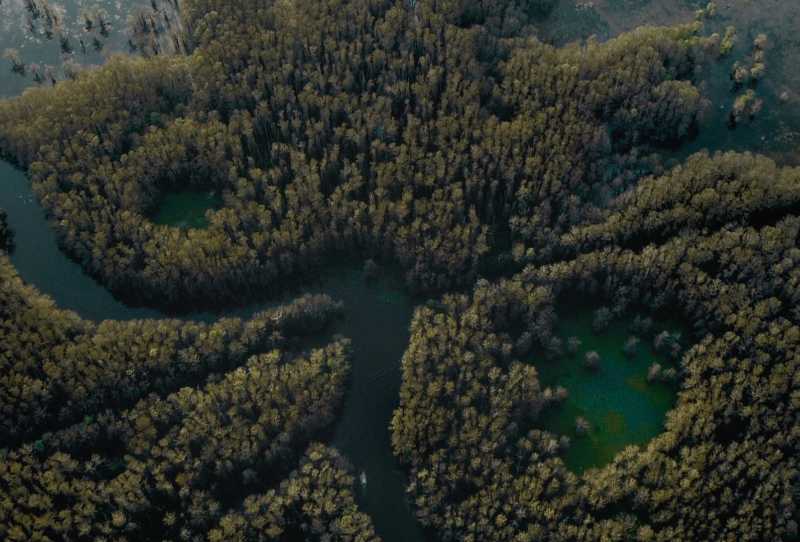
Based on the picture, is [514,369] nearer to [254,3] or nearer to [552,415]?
[552,415]

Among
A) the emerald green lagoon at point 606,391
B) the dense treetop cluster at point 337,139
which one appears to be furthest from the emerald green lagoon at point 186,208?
the emerald green lagoon at point 606,391

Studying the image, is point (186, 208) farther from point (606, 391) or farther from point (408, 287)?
point (606, 391)

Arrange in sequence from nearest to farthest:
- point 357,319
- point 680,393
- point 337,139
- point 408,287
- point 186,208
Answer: point 680,393 → point 357,319 → point 408,287 → point 186,208 → point 337,139

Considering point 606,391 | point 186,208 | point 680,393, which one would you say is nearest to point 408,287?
point 606,391

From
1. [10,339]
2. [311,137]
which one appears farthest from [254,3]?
[10,339]

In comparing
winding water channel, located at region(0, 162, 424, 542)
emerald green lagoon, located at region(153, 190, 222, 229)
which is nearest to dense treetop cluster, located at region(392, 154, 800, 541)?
winding water channel, located at region(0, 162, 424, 542)

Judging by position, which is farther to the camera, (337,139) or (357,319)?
(337,139)
